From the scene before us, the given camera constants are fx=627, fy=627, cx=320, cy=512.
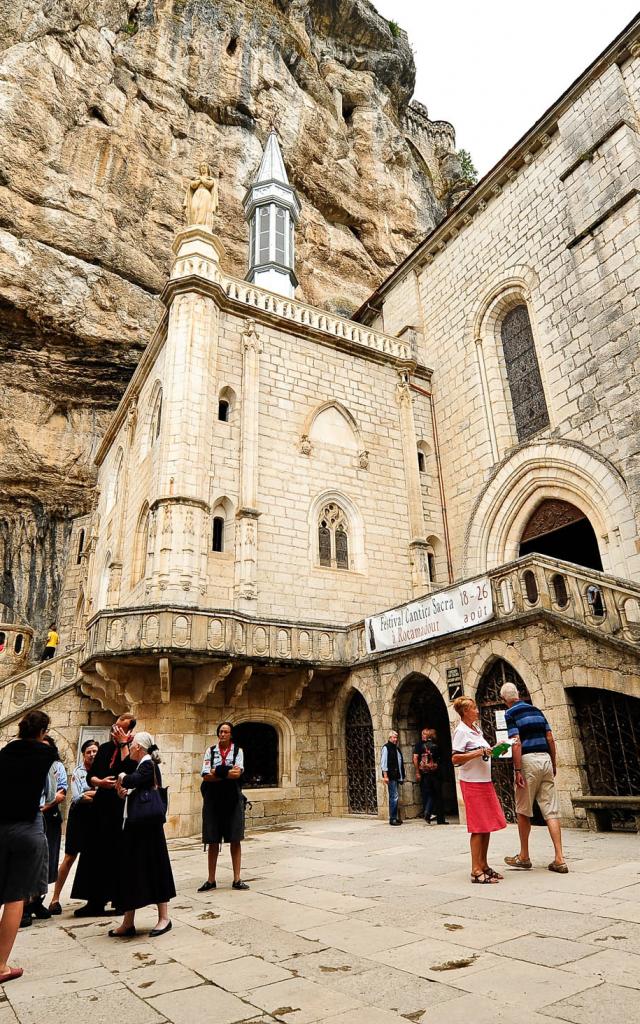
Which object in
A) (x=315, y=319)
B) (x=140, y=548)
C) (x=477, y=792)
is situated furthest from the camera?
(x=315, y=319)

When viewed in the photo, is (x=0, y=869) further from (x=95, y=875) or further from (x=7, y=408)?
(x=7, y=408)

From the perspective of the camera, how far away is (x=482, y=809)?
523 cm

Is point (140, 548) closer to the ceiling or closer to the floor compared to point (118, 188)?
closer to the floor

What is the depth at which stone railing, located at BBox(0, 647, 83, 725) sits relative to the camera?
44.1ft

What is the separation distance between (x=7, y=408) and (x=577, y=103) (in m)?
20.6

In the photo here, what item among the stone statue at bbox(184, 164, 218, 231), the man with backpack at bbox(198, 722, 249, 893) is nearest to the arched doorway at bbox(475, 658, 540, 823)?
the man with backpack at bbox(198, 722, 249, 893)

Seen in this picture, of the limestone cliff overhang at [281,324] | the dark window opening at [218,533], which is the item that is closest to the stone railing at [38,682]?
the dark window opening at [218,533]

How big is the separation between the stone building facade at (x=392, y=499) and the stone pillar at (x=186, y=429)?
2.4 inches

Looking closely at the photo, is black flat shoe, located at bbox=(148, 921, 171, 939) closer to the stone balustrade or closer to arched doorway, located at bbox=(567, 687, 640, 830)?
arched doorway, located at bbox=(567, 687, 640, 830)

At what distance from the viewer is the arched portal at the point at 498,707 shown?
9.86 metres

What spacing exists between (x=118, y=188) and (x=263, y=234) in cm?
661

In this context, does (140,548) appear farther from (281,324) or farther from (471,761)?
→ (471,761)

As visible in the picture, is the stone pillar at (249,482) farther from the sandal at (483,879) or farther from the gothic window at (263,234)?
the sandal at (483,879)

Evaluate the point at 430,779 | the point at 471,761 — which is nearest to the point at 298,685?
the point at 430,779
